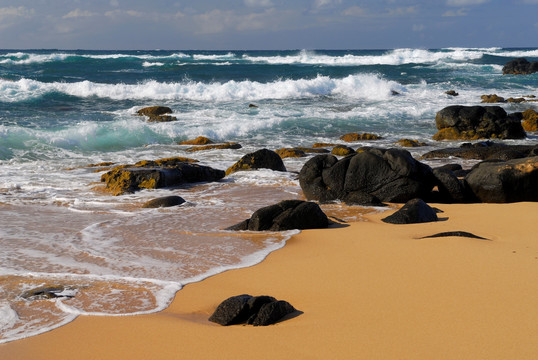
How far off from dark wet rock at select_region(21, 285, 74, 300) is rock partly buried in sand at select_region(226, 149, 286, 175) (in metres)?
7.21

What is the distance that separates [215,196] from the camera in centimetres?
977

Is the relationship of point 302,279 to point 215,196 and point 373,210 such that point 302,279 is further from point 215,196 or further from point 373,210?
point 215,196

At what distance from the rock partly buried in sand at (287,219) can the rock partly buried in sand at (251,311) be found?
2878mm

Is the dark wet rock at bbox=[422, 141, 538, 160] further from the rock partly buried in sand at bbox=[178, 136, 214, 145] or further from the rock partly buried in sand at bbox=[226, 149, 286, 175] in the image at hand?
the rock partly buried in sand at bbox=[178, 136, 214, 145]

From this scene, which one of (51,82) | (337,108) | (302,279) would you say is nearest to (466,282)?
(302,279)

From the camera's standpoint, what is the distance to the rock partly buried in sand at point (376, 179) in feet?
29.2

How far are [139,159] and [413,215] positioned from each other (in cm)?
867

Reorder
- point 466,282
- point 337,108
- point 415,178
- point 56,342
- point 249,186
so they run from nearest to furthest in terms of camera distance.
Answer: point 56,342
point 466,282
point 415,178
point 249,186
point 337,108

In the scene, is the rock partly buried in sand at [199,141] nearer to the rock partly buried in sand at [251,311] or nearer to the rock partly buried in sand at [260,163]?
the rock partly buried in sand at [260,163]

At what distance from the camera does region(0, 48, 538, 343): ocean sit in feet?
16.8

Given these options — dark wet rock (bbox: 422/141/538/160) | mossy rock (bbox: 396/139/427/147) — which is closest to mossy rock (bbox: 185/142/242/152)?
mossy rock (bbox: 396/139/427/147)

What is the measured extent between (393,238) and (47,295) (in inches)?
140

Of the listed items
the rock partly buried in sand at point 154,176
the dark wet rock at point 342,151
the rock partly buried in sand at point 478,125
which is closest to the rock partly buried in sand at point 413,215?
the rock partly buried in sand at point 154,176

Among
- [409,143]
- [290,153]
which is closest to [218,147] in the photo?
[290,153]
